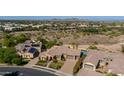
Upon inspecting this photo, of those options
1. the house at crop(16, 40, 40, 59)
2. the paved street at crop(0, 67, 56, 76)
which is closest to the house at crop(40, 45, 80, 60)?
the house at crop(16, 40, 40, 59)

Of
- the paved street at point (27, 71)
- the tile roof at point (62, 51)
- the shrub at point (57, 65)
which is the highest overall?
the tile roof at point (62, 51)

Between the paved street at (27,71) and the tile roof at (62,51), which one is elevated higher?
the tile roof at (62,51)

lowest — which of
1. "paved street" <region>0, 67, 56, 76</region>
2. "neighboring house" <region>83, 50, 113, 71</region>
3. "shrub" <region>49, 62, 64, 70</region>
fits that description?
"paved street" <region>0, 67, 56, 76</region>

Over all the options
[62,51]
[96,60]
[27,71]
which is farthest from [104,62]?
[27,71]

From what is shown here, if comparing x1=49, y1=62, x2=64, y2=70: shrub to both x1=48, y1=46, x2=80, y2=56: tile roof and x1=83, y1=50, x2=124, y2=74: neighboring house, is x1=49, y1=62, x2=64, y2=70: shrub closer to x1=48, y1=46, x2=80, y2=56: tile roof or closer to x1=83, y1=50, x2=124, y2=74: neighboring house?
x1=48, y1=46, x2=80, y2=56: tile roof

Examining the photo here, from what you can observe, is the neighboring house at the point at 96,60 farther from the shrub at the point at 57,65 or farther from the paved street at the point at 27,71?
the paved street at the point at 27,71

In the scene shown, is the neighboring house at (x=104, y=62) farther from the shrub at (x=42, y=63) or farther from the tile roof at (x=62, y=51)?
the shrub at (x=42, y=63)

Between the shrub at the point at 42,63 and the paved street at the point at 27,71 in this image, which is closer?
the paved street at the point at 27,71

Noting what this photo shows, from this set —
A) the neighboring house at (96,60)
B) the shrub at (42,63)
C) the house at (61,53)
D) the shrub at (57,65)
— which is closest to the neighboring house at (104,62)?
the neighboring house at (96,60)
